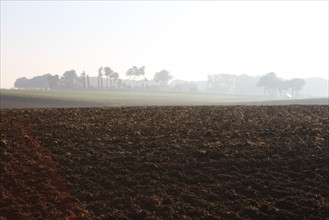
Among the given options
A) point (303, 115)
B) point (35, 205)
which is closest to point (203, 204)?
point (35, 205)

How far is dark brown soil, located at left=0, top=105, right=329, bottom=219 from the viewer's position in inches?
419

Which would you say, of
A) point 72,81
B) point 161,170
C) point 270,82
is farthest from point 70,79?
point 161,170

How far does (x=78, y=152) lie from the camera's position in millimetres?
15531

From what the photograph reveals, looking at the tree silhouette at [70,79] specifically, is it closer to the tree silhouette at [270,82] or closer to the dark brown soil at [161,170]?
the tree silhouette at [270,82]

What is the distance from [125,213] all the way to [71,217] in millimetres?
1378

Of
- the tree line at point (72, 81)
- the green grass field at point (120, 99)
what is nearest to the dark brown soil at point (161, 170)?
the green grass field at point (120, 99)

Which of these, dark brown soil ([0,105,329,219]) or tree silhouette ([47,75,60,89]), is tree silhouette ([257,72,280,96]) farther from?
dark brown soil ([0,105,329,219])

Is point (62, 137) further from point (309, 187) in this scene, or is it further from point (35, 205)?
point (309, 187)

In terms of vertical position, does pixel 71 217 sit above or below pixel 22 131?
below

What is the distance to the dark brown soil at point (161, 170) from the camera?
10.6 metres

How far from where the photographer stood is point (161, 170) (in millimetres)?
13695

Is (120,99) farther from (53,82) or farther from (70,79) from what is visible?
(70,79)

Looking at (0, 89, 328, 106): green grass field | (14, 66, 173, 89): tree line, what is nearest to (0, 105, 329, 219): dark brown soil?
(0, 89, 328, 106): green grass field

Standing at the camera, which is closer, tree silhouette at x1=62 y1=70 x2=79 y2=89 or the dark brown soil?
the dark brown soil
